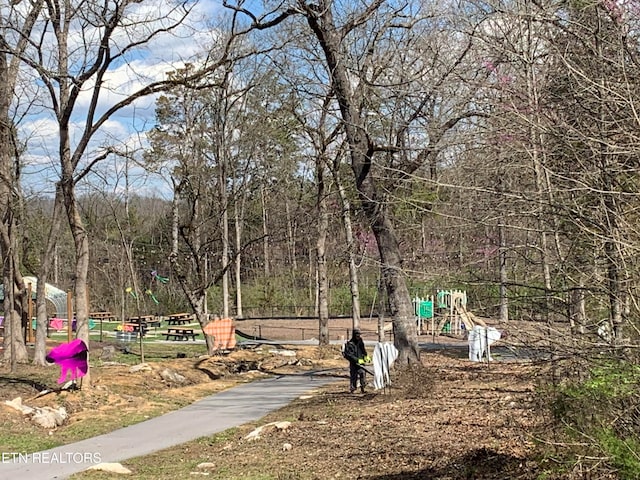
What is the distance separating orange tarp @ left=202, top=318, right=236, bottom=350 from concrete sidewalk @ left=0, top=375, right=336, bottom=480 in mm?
6278

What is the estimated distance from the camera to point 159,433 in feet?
35.7

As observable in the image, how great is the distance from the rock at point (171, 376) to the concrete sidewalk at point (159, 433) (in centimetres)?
168

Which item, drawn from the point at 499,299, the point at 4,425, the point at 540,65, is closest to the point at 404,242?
the point at 4,425

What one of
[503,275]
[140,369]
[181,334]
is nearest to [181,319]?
[181,334]

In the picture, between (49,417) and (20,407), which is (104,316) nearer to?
(20,407)

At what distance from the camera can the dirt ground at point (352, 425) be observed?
23.8ft

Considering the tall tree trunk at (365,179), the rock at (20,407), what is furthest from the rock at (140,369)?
the tall tree trunk at (365,179)

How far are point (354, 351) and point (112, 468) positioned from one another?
6291 millimetres

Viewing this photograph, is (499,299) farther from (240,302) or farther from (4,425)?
(240,302)

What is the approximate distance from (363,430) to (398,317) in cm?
506

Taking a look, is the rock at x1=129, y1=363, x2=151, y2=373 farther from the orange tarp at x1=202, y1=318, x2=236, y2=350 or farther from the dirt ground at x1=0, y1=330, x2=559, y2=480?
the orange tarp at x1=202, y1=318, x2=236, y2=350

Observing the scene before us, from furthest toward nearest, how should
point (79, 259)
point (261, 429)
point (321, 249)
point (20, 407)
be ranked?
point (321, 249) → point (79, 259) → point (20, 407) → point (261, 429)

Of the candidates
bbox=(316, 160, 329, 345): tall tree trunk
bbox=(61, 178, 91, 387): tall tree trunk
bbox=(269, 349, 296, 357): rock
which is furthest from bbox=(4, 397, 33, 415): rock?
bbox=(316, 160, 329, 345): tall tree trunk

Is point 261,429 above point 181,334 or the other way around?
the other way around
